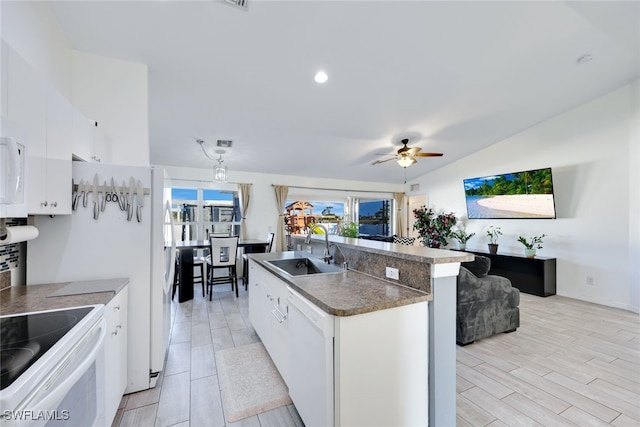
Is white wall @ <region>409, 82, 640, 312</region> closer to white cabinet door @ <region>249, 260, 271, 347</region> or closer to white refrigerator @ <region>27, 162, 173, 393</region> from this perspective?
white cabinet door @ <region>249, 260, 271, 347</region>

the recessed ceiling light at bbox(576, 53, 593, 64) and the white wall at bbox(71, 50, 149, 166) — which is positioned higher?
the recessed ceiling light at bbox(576, 53, 593, 64)

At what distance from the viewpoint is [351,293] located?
154 centimetres

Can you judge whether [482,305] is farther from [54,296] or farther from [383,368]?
[54,296]

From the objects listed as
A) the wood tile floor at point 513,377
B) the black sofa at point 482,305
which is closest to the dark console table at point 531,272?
the wood tile floor at point 513,377

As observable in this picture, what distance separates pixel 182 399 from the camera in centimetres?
193

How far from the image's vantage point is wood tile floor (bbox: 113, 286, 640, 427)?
1.76m

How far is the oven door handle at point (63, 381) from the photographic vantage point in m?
0.83

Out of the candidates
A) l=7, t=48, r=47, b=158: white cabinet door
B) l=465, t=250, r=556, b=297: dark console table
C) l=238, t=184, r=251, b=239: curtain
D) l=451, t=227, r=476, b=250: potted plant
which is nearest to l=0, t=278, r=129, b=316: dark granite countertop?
l=7, t=48, r=47, b=158: white cabinet door

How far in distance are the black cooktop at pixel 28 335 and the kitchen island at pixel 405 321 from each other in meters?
1.08

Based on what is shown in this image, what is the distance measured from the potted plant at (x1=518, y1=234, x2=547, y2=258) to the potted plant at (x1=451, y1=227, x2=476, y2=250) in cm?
115

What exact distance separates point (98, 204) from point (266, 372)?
1852 mm

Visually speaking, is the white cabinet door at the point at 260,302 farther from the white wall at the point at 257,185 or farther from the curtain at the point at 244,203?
the white wall at the point at 257,185

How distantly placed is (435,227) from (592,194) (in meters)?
2.68

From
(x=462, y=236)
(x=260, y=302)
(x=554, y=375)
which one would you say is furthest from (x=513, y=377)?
(x=462, y=236)
